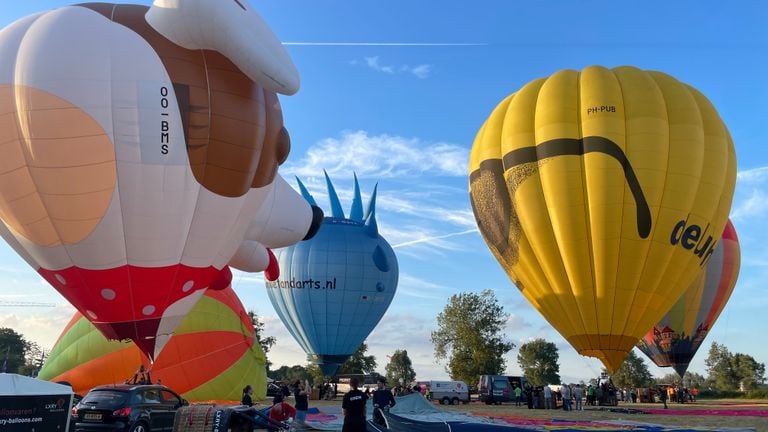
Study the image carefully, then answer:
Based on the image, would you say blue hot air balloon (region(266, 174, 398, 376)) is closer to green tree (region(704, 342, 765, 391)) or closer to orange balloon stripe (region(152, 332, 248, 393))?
orange balloon stripe (region(152, 332, 248, 393))

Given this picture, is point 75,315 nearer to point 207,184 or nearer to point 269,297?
point 207,184

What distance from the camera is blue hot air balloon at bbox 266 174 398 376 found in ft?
108

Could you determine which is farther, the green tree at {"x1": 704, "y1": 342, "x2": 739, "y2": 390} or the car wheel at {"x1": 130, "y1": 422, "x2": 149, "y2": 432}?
the green tree at {"x1": 704, "y1": 342, "x2": 739, "y2": 390}

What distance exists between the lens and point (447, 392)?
1294 inches

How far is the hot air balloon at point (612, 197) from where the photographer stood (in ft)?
59.4

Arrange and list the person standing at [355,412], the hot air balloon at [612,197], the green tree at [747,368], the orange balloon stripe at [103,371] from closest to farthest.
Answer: the person standing at [355,412] → the orange balloon stripe at [103,371] → the hot air balloon at [612,197] → the green tree at [747,368]

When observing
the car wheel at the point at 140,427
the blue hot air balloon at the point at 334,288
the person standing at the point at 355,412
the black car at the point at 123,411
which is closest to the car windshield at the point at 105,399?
the black car at the point at 123,411

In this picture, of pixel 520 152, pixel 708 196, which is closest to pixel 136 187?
pixel 520 152

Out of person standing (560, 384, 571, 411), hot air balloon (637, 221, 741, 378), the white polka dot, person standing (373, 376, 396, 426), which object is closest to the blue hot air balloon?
person standing (560, 384, 571, 411)

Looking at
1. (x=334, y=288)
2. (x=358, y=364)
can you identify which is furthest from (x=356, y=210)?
(x=358, y=364)

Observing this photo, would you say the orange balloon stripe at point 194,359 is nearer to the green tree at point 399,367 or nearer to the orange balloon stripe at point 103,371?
the orange balloon stripe at point 103,371

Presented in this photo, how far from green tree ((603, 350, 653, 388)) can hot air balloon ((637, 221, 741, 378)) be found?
55.5m

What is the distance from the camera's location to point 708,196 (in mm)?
18734

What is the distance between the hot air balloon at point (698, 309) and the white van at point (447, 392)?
969 centimetres
